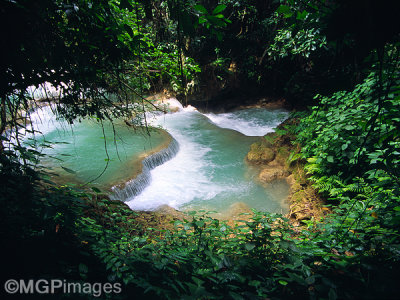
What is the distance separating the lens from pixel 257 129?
11.0m

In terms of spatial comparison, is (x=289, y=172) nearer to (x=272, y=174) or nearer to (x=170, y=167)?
(x=272, y=174)

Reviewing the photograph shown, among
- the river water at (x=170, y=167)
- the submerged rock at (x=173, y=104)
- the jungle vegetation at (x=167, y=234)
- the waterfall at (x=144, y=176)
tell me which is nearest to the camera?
the jungle vegetation at (x=167, y=234)

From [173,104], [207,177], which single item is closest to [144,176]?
[207,177]

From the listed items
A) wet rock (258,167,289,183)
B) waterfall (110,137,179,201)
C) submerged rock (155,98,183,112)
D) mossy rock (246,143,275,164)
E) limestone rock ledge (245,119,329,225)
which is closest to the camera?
limestone rock ledge (245,119,329,225)

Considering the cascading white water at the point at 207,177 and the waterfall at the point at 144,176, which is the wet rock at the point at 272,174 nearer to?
the cascading white water at the point at 207,177

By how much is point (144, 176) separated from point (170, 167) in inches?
54.4

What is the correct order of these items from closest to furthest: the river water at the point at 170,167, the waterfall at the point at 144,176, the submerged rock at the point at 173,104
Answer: the waterfall at the point at 144,176 < the river water at the point at 170,167 < the submerged rock at the point at 173,104

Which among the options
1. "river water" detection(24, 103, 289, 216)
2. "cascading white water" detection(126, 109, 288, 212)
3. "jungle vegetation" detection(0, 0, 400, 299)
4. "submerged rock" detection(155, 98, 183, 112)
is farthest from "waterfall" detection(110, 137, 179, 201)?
"submerged rock" detection(155, 98, 183, 112)

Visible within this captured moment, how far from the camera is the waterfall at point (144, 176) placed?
536 centimetres

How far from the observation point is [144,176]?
6.24 metres

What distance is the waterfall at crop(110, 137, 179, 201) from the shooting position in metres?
5.36

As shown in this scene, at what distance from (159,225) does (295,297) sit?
296 cm

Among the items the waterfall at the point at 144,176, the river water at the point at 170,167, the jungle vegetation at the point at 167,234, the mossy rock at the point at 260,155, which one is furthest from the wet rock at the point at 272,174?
the waterfall at the point at 144,176

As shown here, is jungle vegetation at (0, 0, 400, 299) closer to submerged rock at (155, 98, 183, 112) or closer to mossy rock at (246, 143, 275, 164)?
mossy rock at (246, 143, 275, 164)
